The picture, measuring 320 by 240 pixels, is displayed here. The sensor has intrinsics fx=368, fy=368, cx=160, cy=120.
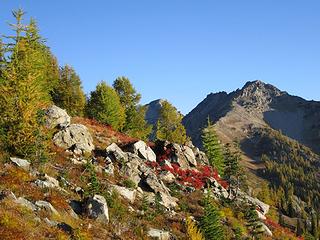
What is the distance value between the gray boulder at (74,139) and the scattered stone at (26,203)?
2018 cm

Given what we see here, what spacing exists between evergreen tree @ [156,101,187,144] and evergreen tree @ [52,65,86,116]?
19.2 m

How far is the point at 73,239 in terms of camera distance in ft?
62.1

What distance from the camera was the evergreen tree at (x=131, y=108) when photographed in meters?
77.9

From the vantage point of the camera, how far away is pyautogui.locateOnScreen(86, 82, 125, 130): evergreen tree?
67000 millimetres

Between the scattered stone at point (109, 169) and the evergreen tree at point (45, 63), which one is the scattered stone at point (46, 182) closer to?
the scattered stone at point (109, 169)

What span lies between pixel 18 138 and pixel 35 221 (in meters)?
10.4

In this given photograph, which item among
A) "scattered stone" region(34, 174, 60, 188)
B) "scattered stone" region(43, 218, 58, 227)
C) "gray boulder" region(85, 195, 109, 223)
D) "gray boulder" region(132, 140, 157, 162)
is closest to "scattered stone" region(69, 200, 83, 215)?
"gray boulder" region(85, 195, 109, 223)

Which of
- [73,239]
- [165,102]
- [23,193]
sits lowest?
[73,239]

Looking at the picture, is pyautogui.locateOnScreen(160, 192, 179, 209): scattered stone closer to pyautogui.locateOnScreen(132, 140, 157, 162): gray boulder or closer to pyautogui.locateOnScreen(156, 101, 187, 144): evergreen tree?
pyautogui.locateOnScreen(132, 140, 157, 162): gray boulder

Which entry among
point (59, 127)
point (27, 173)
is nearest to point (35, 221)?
point (27, 173)

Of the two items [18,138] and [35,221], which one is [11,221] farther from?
[18,138]

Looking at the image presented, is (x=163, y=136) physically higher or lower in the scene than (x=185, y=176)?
higher

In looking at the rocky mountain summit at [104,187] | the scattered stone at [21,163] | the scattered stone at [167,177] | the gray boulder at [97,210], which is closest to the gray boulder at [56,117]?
the rocky mountain summit at [104,187]

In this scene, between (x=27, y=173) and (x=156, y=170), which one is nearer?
(x=27, y=173)
